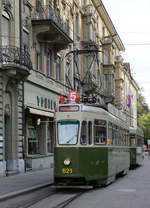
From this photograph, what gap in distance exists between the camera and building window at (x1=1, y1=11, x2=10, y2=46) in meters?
19.5

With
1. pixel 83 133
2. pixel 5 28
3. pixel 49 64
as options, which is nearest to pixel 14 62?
pixel 5 28

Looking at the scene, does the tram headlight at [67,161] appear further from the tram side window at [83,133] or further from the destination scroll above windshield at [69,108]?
the destination scroll above windshield at [69,108]

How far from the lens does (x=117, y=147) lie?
1736 cm

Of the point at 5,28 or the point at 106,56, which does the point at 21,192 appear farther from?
the point at 106,56

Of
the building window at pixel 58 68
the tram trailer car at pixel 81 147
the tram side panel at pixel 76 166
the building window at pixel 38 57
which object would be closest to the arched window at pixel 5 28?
the building window at pixel 38 57

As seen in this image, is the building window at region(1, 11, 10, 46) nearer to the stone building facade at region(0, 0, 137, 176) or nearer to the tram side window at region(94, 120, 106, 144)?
the stone building facade at region(0, 0, 137, 176)

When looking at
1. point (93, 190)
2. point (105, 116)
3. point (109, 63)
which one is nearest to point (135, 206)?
point (93, 190)

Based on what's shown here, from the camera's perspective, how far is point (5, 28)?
1978 centimetres

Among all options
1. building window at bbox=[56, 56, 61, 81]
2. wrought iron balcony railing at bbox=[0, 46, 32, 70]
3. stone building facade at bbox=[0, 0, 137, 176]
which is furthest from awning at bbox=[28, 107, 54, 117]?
building window at bbox=[56, 56, 61, 81]

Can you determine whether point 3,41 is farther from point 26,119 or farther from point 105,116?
point 105,116

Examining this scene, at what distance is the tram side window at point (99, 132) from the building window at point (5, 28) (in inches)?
281

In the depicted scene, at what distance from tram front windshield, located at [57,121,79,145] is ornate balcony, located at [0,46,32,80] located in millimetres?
5743

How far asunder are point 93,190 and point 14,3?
10718mm

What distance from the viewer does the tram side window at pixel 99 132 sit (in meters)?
14.3
